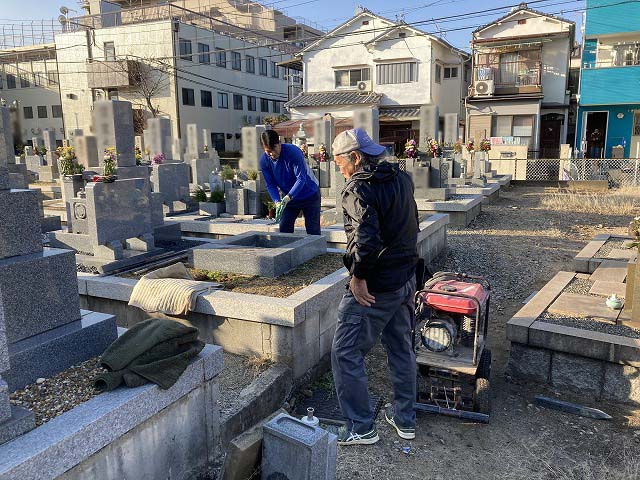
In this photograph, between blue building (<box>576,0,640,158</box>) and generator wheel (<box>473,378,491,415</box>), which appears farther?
blue building (<box>576,0,640,158</box>)

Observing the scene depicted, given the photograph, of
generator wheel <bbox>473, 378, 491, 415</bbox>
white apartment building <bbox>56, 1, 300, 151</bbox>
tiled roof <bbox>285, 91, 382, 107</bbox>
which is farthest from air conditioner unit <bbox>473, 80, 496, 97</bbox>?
generator wheel <bbox>473, 378, 491, 415</bbox>

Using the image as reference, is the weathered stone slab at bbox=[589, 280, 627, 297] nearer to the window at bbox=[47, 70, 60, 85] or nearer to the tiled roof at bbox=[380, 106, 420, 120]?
the tiled roof at bbox=[380, 106, 420, 120]

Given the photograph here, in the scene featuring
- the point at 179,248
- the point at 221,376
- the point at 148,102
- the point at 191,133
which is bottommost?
the point at 221,376

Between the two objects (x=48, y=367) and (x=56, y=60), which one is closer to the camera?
(x=48, y=367)

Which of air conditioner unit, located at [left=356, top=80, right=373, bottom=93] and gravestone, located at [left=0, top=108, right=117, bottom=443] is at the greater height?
air conditioner unit, located at [left=356, top=80, right=373, bottom=93]

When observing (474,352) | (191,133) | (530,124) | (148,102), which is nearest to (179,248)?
(474,352)

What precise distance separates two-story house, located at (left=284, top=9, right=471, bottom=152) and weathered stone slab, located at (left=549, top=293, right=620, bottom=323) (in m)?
23.3

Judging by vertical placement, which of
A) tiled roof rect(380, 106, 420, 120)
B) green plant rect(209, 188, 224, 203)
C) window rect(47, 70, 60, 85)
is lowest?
green plant rect(209, 188, 224, 203)

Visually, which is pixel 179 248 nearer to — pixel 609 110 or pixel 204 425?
pixel 204 425

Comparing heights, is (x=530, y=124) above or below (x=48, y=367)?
above

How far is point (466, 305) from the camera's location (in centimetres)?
405

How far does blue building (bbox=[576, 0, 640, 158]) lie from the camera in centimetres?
2192

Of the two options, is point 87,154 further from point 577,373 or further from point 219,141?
point 219,141

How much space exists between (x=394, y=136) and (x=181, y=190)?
2025 cm
